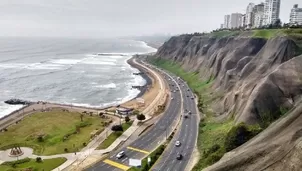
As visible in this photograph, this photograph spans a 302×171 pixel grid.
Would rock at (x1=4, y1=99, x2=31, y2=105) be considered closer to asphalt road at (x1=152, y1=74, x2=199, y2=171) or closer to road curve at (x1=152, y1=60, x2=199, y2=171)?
road curve at (x1=152, y1=60, x2=199, y2=171)

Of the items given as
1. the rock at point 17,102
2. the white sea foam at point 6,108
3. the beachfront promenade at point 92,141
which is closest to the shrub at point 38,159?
the beachfront promenade at point 92,141

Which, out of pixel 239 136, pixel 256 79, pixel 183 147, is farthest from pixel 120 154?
pixel 256 79

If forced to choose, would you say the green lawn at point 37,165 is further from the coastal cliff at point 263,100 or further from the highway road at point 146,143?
the coastal cliff at point 263,100

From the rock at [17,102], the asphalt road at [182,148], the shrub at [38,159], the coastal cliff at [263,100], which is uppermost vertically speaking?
the coastal cliff at [263,100]

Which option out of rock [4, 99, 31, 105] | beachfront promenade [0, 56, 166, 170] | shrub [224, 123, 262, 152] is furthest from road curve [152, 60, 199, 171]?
rock [4, 99, 31, 105]

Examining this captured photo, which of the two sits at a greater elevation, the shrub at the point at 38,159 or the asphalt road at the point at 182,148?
the asphalt road at the point at 182,148

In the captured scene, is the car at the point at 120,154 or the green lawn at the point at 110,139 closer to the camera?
the car at the point at 120,154

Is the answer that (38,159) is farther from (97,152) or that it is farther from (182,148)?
(182,148)
